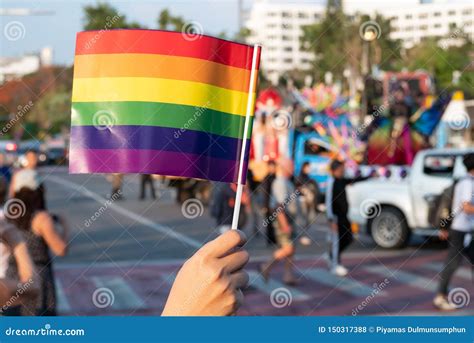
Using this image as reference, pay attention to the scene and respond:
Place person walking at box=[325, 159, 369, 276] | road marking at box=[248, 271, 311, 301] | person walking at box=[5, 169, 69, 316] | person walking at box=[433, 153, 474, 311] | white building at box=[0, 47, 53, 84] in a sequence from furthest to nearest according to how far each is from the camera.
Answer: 1. white building at box=[0, 47, 53, 84]
2. person walking at box=[325, 159, 369, 276]
3. road marking at box=[248, 271, 311, 301]
4. person walking at box=[433, 153, 474, 311]
5. person walking at box=[5, 169, 69, 316]

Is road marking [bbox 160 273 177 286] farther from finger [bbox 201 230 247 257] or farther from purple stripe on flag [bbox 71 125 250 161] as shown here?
finger [bbox 201 230 247 257]

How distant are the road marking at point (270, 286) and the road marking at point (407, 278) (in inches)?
57.8

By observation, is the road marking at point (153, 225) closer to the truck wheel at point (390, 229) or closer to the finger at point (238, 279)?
the truck wheel at point (390, 229)

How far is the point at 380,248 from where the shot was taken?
1508cm

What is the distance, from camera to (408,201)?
15.1m

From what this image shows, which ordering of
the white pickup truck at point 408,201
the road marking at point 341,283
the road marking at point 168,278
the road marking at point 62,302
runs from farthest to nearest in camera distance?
the white pickup truck at point 408,201
the road marking at point 168,278
the road marking at point 341,283
the road marking at point 62,302

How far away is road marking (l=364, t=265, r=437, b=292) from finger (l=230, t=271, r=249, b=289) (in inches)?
368

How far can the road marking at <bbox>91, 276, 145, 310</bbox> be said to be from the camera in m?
10.0

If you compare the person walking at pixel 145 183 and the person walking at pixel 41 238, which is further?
the person walking at pixel 145 183

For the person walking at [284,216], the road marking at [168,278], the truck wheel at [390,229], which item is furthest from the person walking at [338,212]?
the truck wheel at [390,229]

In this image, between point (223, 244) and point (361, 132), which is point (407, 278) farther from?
point (361, 132)

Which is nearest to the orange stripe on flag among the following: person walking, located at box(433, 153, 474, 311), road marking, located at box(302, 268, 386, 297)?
person walking, located at box(433, 153, 474, 311)

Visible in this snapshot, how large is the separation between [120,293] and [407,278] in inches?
142

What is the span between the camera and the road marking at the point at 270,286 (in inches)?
420
